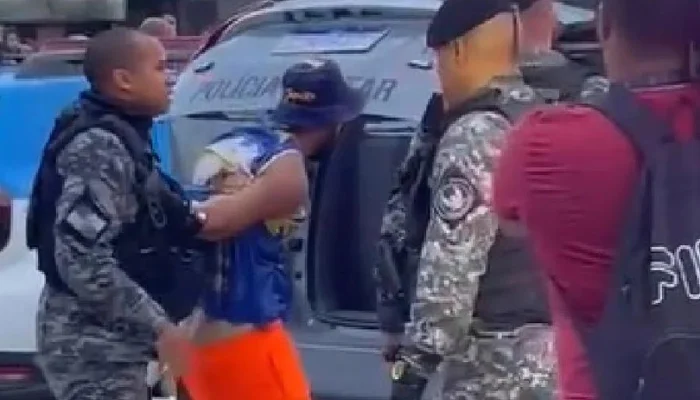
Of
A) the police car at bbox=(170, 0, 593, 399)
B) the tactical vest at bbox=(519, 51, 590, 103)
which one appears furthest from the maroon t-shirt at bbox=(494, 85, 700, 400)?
the police car at bbox=(170, 0, 593, 399)

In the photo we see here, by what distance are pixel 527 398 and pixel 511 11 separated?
34.6 inches

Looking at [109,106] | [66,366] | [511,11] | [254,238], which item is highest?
[511,11]

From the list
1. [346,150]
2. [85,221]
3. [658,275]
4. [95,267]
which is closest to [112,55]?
[85,221]

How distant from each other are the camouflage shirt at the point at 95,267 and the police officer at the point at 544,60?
3.42 ft

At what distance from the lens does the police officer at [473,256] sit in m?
4.21

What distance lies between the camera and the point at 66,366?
16.4ft

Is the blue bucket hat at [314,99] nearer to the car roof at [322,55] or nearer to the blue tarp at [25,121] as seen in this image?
the car roof at [322,55]

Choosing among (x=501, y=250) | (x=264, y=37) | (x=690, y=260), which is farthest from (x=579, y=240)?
(x=264, y=37)

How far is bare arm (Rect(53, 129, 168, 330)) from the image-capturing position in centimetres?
484

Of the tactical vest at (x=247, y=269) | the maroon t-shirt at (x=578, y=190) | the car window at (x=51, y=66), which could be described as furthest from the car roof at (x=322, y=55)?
the maroon t-shirt at (x=578, y=190)

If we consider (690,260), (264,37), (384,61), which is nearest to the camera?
(690,260)

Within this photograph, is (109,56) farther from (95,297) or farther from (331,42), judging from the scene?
(331,42)

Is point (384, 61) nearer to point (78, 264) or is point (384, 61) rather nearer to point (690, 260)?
point (78, 264)

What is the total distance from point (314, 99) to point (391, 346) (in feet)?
2.32
